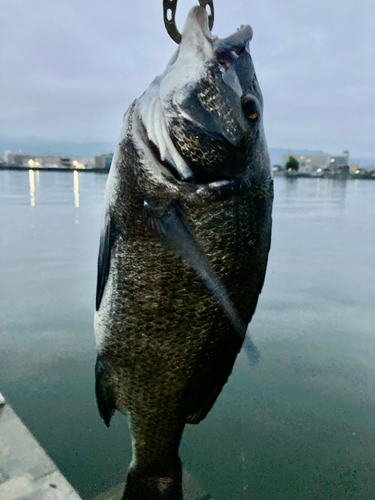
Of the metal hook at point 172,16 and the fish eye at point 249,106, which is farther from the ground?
the metal hook at point 172,16

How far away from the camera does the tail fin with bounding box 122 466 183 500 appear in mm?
1552

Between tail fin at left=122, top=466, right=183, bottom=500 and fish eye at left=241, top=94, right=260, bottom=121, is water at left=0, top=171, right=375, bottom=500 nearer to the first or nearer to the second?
tail fin at left=122, top=466, right=183, bottom=500

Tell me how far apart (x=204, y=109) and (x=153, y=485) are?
60.2 inches

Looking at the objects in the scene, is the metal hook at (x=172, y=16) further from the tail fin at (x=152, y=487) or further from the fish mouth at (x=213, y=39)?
the tail fin at (x=152, y=487)

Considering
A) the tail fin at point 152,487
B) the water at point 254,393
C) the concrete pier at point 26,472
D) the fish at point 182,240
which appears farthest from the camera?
the water at point 254,393

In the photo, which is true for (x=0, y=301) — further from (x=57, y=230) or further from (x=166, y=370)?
(x=57, y=230)

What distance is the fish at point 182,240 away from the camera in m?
1.43

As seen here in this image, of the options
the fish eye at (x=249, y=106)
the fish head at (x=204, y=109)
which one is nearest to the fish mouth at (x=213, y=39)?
the fish head at (x=204, y=109)

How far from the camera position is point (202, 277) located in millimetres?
1438

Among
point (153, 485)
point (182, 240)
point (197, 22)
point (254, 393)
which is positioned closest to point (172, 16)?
point (197, 22)

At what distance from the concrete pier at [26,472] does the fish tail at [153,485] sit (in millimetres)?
354

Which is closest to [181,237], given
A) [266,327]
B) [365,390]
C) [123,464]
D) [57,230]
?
[123,464]

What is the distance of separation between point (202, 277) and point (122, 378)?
1.94ft

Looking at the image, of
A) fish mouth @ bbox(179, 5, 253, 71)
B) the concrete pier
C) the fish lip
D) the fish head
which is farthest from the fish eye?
the concrete pier
